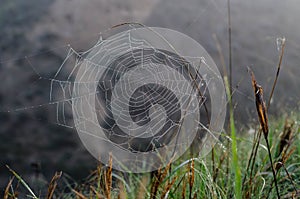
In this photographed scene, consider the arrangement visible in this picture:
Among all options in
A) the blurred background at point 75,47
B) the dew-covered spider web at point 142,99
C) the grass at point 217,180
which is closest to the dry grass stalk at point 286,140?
the grass at point 217,180

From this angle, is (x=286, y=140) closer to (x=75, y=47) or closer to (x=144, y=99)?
(x=144, y=99)

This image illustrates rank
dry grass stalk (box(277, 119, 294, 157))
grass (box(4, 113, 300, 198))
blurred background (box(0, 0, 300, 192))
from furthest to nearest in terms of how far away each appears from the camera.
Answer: blurred background (box(0, 0, 300, 192)) → dry grass stalk (box(277, 119, 294, 157)) → grass (box(4, 113, 300, 198))

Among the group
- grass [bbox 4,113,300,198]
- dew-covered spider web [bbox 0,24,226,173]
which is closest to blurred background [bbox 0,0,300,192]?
dew-covered spider web [bbox 0,24,226,173]

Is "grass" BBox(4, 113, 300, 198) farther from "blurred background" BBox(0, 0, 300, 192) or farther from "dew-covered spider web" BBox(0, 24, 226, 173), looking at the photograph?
"blurred background" BBox(0, 0, 300, 192)

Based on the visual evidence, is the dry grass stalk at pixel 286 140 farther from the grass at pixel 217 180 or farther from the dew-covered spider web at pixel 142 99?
the dew-covered spider web at pixel 142 99

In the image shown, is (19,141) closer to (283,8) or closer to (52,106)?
(52,106)

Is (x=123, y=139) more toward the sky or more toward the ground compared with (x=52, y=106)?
more toward the ground

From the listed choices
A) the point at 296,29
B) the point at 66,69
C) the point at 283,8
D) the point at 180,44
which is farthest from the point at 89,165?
the point at 283,8

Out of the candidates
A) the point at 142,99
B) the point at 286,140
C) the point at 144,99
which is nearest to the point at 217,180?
the point at 286,140
